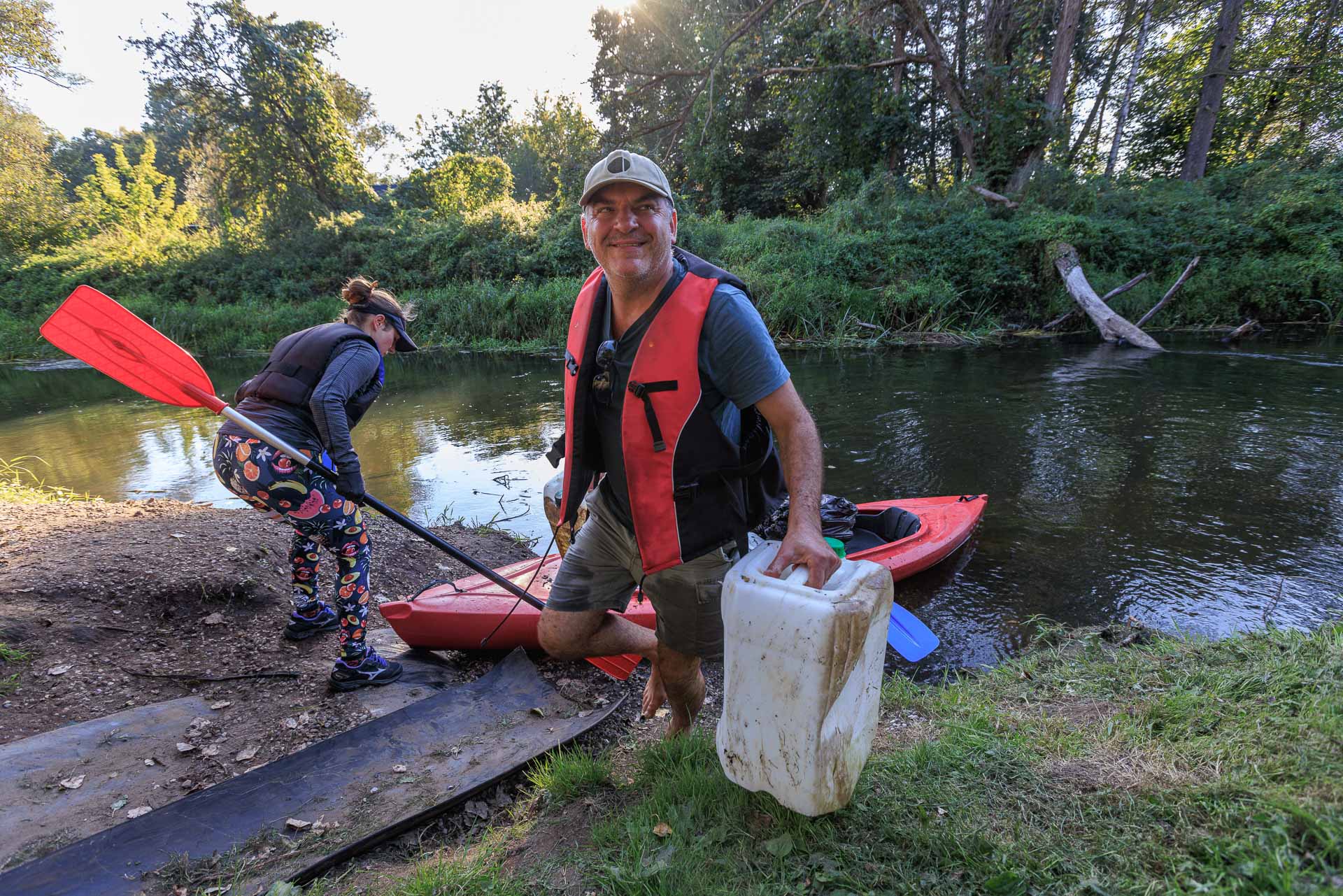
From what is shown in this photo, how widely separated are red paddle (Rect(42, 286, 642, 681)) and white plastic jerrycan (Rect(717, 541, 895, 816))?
121cm

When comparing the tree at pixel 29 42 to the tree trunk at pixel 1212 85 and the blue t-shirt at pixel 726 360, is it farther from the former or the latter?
the tree trunk at pixel 1212 85

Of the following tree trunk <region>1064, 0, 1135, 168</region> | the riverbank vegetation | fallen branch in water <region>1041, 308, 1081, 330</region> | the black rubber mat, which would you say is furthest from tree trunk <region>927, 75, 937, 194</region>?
the black rubber mat

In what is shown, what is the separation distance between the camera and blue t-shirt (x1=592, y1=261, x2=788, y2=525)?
1.83 metres

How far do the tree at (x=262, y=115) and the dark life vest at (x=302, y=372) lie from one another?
25.4 meters

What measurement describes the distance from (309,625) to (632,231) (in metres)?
2.72

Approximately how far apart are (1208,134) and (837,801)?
2364 centimetres

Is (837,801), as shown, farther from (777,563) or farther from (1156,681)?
(1156,681)

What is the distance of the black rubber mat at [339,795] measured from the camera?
5.99 feet

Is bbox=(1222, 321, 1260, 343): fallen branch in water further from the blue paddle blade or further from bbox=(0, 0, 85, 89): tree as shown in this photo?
bbox=(0, 0, 85, 89): tree

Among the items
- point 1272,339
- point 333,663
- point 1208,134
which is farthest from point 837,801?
point 1208,134

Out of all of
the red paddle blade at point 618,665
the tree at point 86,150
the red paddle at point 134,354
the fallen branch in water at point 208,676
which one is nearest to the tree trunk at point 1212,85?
the red paddle blade at point 618,665

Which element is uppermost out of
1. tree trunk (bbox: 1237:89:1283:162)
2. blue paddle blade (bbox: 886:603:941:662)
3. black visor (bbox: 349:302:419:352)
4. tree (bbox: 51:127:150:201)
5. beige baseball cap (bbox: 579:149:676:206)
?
tree (bbox: 51:127:150:201)

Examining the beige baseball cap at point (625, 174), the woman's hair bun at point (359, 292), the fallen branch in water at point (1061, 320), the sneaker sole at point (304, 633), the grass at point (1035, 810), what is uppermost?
the beige baseball cap at point (625, 174)

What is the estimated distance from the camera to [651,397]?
1.89m
